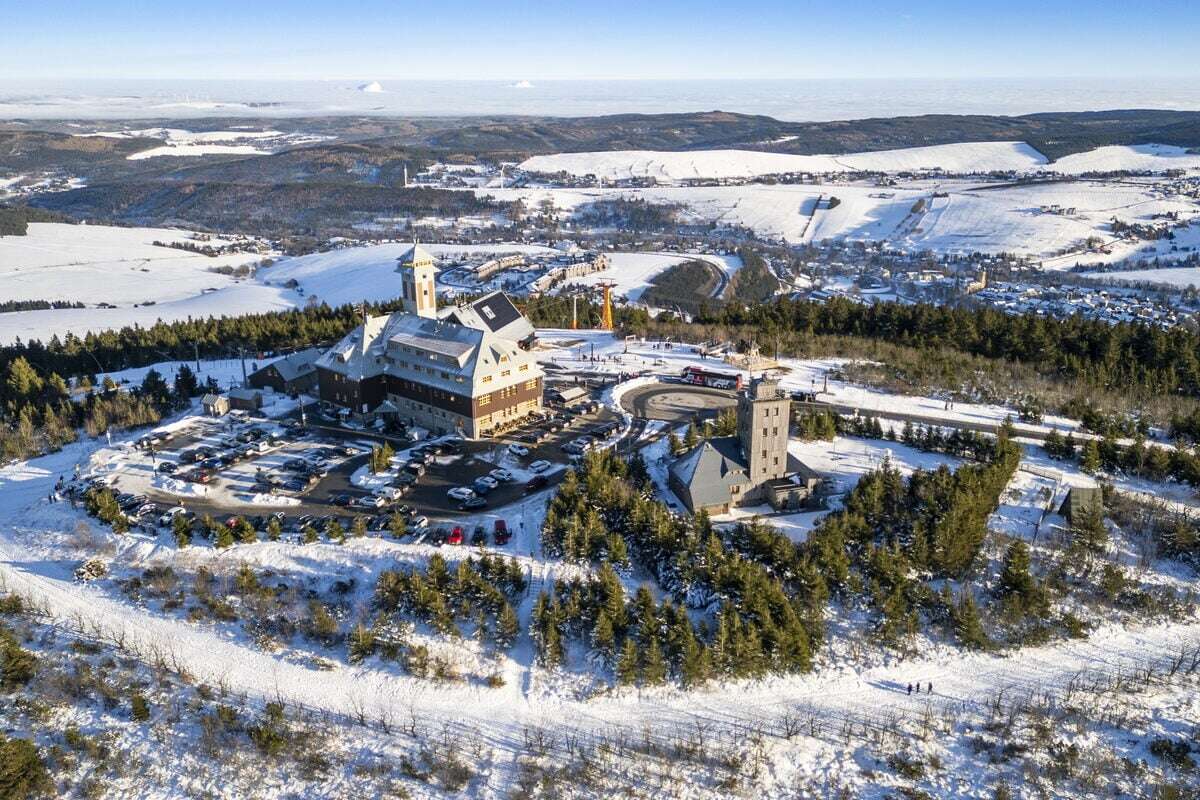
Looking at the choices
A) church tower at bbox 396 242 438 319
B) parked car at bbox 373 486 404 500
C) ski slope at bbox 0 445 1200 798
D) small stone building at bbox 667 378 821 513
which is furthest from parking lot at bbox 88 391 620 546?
church tower at bbox 396 242 438 319

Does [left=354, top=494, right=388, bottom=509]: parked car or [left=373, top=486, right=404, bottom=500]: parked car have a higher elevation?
[left=373, top=486, right=404, bottom=500]: parked car

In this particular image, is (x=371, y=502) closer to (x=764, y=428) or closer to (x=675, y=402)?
(x=764, y=428)

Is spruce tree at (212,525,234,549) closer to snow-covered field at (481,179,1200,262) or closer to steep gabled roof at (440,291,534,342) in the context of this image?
steep gabled roof at (440,291,534,342)

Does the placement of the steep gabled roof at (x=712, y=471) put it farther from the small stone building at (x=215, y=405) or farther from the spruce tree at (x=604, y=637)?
the small stone building at (x=215, y=405)

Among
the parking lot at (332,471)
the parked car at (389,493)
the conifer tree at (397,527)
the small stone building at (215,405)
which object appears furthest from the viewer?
the small stone building at (215,405)

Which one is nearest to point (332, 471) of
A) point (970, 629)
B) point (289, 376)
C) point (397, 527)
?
point (397, 527)

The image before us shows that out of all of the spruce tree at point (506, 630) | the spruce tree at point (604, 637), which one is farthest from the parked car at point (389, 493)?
the spruce tree at point (604, 637)
